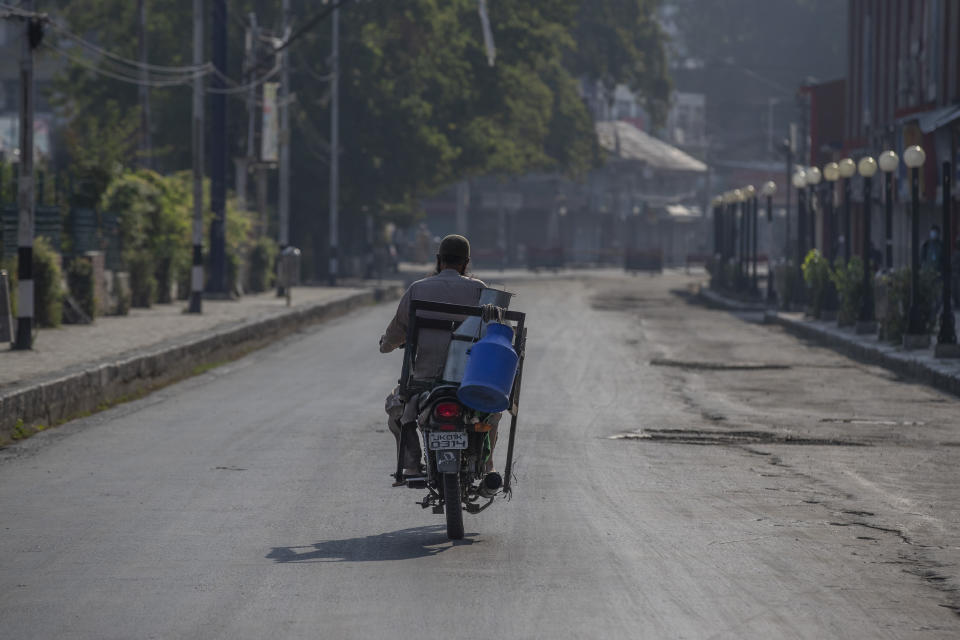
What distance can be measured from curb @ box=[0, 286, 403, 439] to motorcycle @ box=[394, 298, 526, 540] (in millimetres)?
5946

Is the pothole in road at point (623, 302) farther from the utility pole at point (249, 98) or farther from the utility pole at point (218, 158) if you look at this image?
the utility pole at point (218, 158)

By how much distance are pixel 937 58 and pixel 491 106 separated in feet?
64.1

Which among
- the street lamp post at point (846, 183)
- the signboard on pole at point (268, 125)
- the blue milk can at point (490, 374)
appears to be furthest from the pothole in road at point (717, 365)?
the signboard on pole at point (268, 125)

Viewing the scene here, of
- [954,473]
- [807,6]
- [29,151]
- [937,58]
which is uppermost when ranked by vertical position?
[807,6]

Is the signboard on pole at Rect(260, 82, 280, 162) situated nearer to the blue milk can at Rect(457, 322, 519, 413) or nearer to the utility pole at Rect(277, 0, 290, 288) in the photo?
the utility pole at Rect(277, 0, 290, 288)

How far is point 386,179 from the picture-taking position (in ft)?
180

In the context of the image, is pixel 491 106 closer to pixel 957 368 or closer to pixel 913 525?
pixel 957 368

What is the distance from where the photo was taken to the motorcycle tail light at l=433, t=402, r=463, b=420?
8.48m

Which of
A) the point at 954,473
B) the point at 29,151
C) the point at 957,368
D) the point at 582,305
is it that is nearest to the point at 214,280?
the point at 582,305

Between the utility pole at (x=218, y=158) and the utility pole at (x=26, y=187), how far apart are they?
49.7 feet

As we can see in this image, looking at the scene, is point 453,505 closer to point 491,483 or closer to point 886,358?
point 491,483

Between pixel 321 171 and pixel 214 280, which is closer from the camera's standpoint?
pixel 214 280

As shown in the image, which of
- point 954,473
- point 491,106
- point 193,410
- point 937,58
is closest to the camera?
point 954,473

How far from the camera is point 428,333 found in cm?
884
